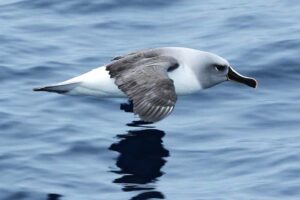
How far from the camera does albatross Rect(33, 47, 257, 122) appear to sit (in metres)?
12.3

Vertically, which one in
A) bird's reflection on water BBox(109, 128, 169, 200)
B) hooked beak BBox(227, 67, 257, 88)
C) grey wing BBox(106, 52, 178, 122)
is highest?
hooked beak BBox(227, 67, 257, 88)

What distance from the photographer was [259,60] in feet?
53.2

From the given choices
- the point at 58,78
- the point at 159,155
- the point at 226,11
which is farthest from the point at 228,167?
the point at 226,11

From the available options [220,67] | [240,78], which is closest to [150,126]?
[220,67]

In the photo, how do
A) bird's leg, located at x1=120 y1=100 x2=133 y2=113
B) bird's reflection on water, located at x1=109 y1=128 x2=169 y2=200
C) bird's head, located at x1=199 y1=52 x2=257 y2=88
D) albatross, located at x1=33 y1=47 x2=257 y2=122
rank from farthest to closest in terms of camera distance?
bird's leg, located at x1=120 y1=100 x2=133 y2=113
bird's head, located at x1=199 y1=52 x2=257 y2=88
albatross, located at x1=33 y1=47 x2=257 y2=122
bird's reflection on water, located at x1=109 y1=128 x2=169 y2=200

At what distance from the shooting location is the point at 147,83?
41.7ft

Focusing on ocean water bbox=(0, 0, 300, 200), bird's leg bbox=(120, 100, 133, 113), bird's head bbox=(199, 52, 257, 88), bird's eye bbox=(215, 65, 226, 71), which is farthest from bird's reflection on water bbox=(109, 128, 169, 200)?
bird's eye bbox=(215, 65, 226, 71)

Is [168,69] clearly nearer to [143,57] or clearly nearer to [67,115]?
[143,57]

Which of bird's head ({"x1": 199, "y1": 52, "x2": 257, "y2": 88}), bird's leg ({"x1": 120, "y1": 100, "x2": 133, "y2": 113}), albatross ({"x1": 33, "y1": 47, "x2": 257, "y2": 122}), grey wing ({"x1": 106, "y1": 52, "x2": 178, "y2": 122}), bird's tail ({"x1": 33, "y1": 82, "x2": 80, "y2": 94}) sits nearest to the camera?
grey wing ({"x1": 106, "y1": 52, "x2": 178, "y2": 122})

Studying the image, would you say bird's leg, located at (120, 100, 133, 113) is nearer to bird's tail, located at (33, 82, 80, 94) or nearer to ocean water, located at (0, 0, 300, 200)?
ocean water, located at (0, 0, 300, 200)

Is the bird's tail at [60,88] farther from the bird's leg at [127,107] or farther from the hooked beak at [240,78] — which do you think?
the hooked beak at [240,78]

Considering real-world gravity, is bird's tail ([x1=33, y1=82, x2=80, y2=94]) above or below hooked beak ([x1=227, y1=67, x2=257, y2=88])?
below

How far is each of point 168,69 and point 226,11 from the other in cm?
530

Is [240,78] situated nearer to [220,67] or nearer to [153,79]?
[220,67]
